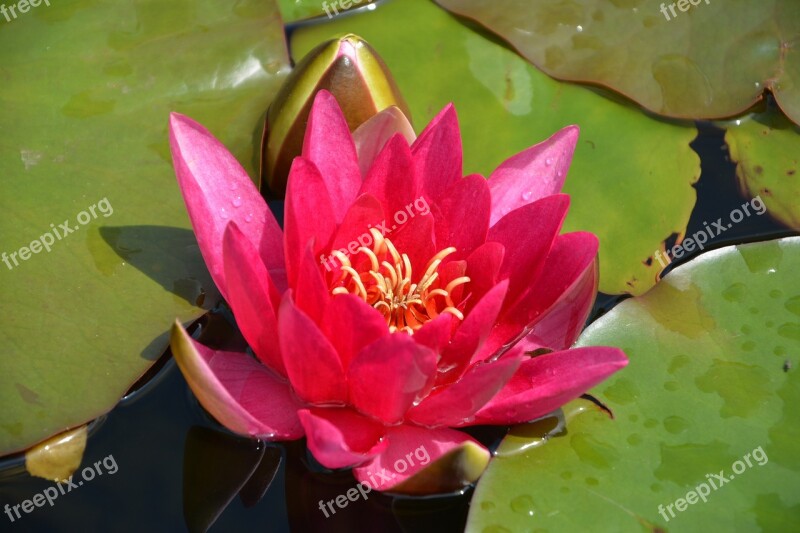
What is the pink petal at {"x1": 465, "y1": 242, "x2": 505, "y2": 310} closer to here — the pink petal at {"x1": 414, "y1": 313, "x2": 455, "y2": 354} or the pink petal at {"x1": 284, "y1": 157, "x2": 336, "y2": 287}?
the pink petal at {"x1": 414, "y1": 313, "x2": 455, "y2": 354}

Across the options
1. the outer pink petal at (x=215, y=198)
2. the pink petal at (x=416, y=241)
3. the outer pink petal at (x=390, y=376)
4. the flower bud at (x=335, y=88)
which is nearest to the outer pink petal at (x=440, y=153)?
the pink petal at (x=416, y=241)

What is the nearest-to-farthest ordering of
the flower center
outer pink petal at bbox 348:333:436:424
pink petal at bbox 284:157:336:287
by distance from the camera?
1. outer pink petal at bbox 348:333:436:424
2. pink petal at bbox 284:157:336:287
3. the flower center

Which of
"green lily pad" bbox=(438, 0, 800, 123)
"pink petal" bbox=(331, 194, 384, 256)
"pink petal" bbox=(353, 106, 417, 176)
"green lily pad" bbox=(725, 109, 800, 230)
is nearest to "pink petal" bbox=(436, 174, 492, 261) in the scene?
"pink petal" bbox=(331, 194, 384, 256)

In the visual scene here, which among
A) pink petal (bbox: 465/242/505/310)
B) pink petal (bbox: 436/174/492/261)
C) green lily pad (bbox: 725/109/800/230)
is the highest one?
pink petal (bbox: 436/174/492/261)

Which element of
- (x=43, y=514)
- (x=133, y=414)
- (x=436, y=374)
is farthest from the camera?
(x=133, y=414)

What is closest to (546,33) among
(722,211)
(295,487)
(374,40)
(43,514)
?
(374,40)

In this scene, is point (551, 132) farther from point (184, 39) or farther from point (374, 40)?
point (184, 39)

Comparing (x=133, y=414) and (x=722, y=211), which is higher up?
(x=133, y=414)
